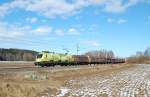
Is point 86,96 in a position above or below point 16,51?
below

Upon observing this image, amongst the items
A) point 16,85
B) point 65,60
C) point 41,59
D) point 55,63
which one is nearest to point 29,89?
point 16,85

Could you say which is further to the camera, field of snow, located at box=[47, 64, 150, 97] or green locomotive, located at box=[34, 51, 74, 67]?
green locomotive, located at box=[34, 51, 74, 67]

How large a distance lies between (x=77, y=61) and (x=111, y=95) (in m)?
63.6

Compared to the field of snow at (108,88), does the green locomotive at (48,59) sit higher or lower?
higher

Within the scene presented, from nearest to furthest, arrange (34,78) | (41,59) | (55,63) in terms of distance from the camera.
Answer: (34,78), (41,59), (55,63)

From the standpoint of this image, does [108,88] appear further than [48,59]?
No

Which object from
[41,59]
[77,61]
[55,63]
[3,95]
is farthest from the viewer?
[77,61]

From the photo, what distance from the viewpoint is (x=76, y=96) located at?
21.6 metres

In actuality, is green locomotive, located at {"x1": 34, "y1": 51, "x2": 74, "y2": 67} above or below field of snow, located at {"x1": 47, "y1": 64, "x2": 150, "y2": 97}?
above

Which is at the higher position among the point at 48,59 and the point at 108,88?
the point at 48,59

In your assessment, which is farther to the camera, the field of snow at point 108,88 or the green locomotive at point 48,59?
the green locomotive at point 48,59

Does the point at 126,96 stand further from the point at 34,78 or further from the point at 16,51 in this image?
the point at 16,51

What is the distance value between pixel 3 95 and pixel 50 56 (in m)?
44.7

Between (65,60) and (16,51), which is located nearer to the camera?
(65,60)
